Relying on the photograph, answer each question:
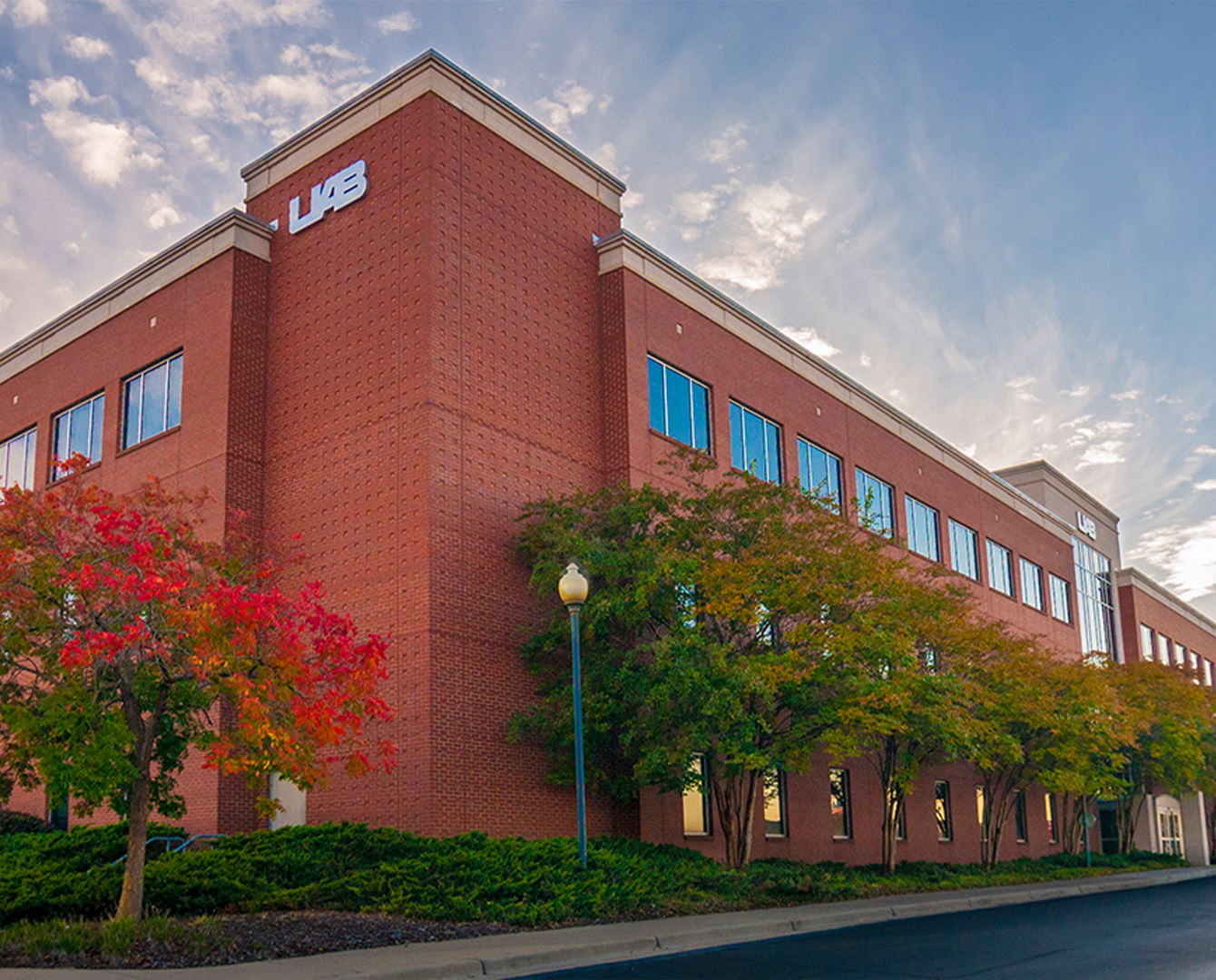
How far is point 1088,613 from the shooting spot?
61062 mm

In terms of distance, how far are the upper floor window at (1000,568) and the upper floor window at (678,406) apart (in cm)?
2256

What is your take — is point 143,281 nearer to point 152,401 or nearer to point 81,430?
point 152,401

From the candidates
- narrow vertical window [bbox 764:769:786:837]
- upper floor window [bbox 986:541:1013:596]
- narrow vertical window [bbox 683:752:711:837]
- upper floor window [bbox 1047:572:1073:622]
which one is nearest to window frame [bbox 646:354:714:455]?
narrow vertical window [bbox 683:752:711:837]

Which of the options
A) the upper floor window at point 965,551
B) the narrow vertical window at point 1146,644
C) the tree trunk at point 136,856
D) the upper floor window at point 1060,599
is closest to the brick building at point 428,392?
the tree trunk at point 136,856

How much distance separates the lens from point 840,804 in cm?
3409

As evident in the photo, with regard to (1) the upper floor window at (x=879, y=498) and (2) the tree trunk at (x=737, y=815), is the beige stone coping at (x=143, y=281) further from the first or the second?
(1) the upper floor window at (x=879, y=498)

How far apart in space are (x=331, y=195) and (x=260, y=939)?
61.3ft

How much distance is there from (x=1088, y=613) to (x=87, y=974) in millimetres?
57650

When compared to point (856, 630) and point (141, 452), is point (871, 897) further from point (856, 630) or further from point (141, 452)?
point (141, 452)

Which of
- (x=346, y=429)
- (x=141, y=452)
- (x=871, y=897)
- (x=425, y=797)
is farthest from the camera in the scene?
(x=141, y=452)

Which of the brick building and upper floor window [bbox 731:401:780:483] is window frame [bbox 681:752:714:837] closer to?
the brick building

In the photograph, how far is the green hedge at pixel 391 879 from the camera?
16.6 meters

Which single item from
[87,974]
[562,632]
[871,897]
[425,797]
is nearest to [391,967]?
[87,974]

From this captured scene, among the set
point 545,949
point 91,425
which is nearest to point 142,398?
point 91,425
